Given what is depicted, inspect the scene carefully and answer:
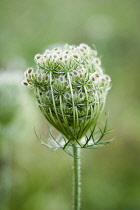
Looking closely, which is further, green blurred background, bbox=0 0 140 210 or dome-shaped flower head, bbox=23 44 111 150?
green blurred background, bbox=0 0 140 210

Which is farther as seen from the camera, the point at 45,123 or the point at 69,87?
the point at 45,123

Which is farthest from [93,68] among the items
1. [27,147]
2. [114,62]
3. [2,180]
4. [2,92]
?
[114,62]

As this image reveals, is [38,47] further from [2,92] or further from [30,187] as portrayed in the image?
[30,187]

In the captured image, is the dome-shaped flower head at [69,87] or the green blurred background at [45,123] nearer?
the dome-shaped flower head at [69,87]
